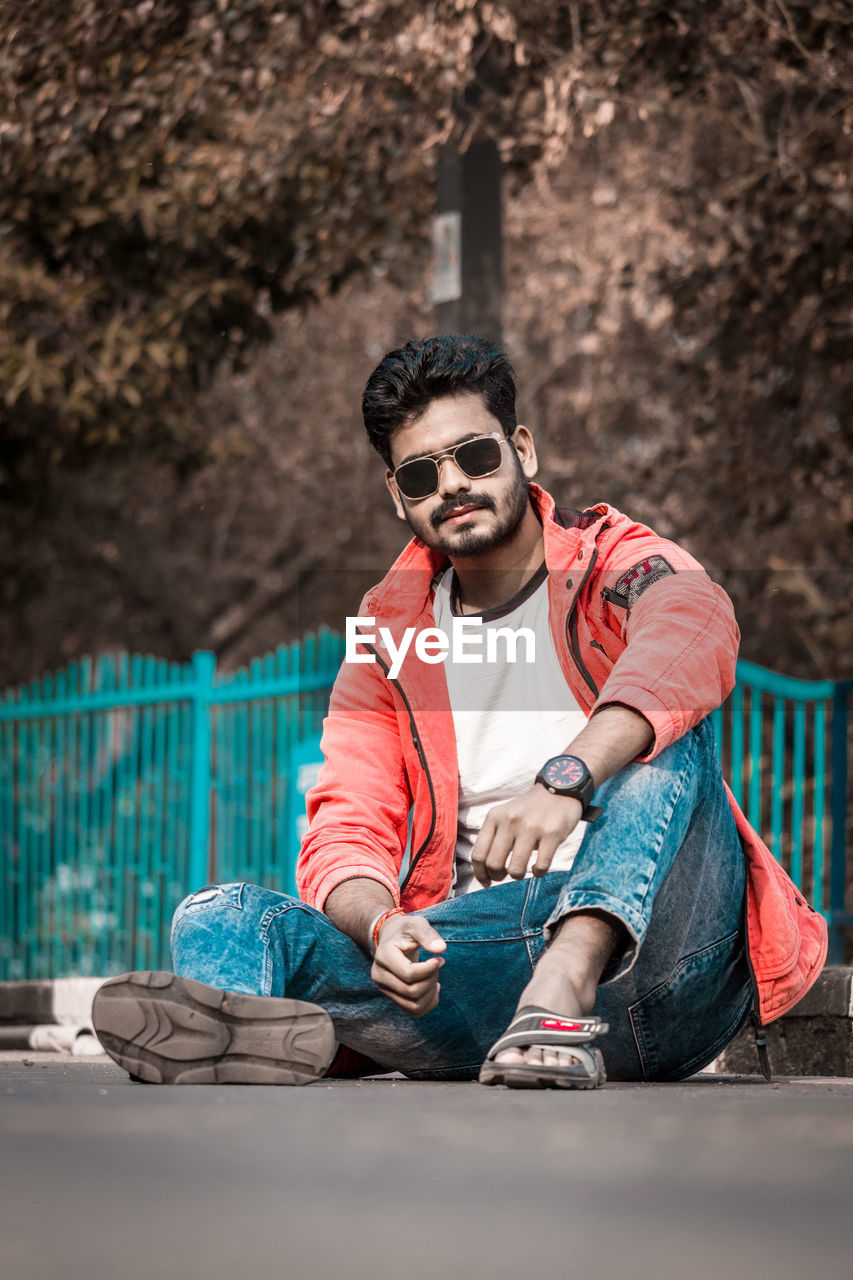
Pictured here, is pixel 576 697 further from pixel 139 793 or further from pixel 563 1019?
pixel 139 793

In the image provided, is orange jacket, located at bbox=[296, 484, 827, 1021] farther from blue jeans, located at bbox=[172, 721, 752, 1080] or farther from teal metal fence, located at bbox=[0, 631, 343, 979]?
teal metal fence, located at bbox=[0, 631, 343, 979]

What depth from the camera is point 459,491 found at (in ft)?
11.0

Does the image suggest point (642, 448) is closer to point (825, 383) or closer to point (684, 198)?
point (684, 198)

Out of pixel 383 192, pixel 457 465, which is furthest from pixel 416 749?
pixel 383 192

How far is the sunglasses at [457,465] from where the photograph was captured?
11.0 feet

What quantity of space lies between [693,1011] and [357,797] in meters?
0.71

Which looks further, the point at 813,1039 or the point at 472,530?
the point at 813,1039

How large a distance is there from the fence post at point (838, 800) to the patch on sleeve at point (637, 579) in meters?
3.32

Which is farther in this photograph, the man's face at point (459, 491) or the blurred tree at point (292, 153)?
the blurred tree at point (292, 153)

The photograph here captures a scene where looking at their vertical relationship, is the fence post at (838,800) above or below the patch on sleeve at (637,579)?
below

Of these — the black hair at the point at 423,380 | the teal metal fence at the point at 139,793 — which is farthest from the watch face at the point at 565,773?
the teal metal fence at the point at 139,793

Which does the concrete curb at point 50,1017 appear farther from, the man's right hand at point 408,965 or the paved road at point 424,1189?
the paved road at point 424,1189

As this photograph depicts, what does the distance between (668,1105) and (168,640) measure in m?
14.2

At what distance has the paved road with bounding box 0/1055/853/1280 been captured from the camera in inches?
53.2
